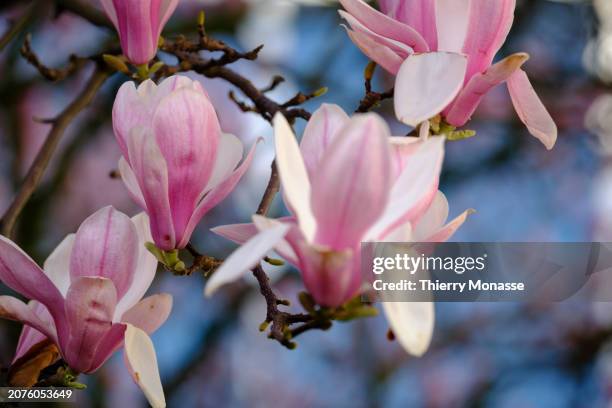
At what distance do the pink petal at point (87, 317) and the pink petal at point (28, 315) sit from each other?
19mm

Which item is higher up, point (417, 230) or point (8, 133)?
point (417, 230)

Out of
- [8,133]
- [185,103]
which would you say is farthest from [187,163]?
[8,133]

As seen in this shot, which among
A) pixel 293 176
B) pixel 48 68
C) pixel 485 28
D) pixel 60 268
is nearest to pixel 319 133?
pixel 293 176

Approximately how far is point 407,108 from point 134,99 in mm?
220

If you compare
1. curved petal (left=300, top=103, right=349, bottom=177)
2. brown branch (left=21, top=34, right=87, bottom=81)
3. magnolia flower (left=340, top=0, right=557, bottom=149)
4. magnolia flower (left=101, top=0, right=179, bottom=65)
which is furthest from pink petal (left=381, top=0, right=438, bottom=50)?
brown branch (left=21, top=34, right=87, bottom=81)

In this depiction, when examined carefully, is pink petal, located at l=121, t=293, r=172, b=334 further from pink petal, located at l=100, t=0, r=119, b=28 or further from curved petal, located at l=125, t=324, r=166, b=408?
pink petal, located at l=100, t=0, r=119, b=28

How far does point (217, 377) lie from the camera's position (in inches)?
125

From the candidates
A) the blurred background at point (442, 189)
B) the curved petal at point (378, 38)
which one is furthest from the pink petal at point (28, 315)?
the blurred background at point (442, 189)

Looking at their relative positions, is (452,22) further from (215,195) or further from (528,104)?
(215,195)

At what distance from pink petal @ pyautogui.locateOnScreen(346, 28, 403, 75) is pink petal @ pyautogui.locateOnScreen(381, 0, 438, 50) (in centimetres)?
3

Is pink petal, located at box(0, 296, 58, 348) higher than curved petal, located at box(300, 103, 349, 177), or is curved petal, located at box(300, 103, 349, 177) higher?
curved petal, located at box(300, 103, 349, 177)

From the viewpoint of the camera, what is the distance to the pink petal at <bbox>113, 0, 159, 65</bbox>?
750 mm

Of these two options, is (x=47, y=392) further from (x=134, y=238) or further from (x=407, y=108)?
(x=407, y=108)

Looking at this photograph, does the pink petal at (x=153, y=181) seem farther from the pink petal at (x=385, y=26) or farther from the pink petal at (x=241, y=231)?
the pink petal at (x=385, y=26)
